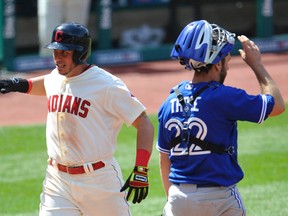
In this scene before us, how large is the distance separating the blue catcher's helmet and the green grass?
3013mm

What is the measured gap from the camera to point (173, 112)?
14.5 feet

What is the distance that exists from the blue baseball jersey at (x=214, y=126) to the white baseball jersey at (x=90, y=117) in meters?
0.76

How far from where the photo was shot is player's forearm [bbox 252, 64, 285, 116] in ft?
14.5

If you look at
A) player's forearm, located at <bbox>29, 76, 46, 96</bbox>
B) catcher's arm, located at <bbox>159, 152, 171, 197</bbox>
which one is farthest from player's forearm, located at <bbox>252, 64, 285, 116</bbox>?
player's forearm, located at <bbox>29, 76, 46, 96</bbox>

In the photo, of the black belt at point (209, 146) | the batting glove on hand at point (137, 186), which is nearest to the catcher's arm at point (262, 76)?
the black belt at point (209, 146)

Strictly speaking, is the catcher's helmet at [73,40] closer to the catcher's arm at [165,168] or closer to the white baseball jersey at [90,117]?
the white baseball jersey at [90,117]

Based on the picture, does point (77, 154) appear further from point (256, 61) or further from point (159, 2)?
point (159, 2)

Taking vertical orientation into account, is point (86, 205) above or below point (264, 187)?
above

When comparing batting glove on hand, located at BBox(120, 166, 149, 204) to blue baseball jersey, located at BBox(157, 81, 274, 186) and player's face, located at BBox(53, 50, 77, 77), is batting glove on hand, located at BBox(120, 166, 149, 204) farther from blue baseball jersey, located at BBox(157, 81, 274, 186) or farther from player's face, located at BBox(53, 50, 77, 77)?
player's face, located at BBox(53, 50, 77, 77)

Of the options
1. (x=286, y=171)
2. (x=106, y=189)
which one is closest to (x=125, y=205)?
(x=106, y=189)

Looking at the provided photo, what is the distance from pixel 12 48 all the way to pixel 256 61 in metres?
10.3

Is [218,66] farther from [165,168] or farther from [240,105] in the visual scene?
[165,168]

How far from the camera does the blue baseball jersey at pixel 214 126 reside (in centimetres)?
429

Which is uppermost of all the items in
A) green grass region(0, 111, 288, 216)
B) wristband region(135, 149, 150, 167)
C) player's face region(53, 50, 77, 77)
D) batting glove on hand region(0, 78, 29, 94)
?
player's face region(53, 50, 77, 77)
